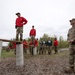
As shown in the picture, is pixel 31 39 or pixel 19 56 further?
pixel 31 39

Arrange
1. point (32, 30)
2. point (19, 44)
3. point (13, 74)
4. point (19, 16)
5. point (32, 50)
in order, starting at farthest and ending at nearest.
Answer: point (32, 50) < point (32, 30) < point (19, 16) < point (19, 44) < point (13, 74)

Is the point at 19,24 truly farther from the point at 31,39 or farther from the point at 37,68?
the point at 31,39

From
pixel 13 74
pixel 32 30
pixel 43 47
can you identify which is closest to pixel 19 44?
pixel 13 74

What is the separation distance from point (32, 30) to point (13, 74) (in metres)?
9.20

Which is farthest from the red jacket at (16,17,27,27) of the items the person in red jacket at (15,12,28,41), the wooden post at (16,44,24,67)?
the wooden post at (16,44,24,67)

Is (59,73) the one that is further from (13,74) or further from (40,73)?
(13,74)

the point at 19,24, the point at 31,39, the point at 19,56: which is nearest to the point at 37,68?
the point at 19,56

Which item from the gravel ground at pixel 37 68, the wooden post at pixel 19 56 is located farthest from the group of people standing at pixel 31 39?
the gravel ground at pixel 37 68

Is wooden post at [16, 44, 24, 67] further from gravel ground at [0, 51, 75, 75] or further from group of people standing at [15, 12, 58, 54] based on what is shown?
group of people standing at [15, 12, 58, 54]


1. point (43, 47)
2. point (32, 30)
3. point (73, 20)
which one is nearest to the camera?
point (73, 20)

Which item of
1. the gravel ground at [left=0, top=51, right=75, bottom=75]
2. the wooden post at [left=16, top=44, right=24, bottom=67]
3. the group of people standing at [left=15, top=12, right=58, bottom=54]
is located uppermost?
the group of people standing at [left=15, top=12, right=58, bottom=54]

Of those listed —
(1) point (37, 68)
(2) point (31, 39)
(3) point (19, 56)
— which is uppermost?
(2) point (31, 39)

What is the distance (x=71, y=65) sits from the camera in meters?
8.38

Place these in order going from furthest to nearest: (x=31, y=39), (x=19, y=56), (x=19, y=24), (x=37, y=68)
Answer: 1. (x=31, y=39)
2. (x=19, y=24)
3. (x=19, y=56)
4. (x=37, y=68)
